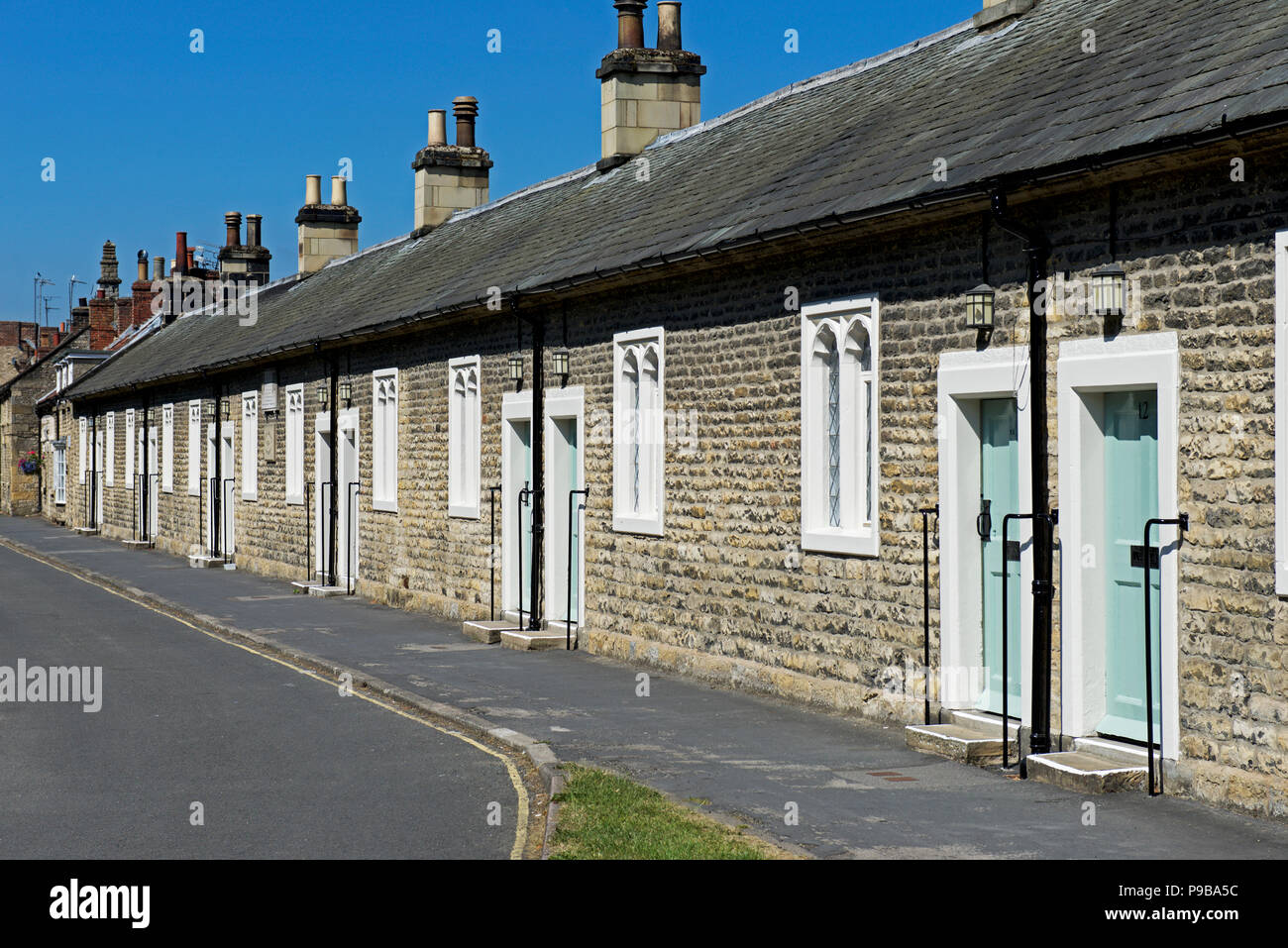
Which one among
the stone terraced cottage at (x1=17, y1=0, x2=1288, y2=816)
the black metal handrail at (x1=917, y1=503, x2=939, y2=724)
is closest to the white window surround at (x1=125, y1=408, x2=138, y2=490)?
the stone terraced cottage at (x1=17, y1=0, x2=1288, y2=816)

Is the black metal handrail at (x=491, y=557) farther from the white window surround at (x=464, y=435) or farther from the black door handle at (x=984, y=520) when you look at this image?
the black door handle at (x=984, y=520)

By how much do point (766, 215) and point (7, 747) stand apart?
719 cm

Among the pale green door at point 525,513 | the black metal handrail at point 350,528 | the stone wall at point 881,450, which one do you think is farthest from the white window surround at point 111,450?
the pale green door at point 525,513

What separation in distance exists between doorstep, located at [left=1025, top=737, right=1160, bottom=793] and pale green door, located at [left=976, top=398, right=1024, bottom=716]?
1.18 metres

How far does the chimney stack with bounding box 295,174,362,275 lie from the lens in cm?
3778

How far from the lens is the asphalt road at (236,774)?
26.4 feet

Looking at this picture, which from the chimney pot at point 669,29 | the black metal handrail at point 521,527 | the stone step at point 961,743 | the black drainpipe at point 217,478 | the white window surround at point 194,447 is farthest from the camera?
Result: the white window surround at point 194,447

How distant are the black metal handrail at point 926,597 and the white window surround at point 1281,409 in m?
3.11

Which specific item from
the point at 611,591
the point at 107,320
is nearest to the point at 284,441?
the point at 611,591

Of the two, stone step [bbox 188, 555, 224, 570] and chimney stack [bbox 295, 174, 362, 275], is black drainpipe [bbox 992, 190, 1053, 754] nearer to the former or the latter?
stone step [bbox 188, 555, 224, 570]

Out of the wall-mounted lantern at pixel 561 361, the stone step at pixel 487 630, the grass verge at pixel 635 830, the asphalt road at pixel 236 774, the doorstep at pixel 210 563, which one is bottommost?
the asphalt road at pixel 236 774

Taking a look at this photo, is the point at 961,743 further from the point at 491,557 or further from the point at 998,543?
the point at 491,557

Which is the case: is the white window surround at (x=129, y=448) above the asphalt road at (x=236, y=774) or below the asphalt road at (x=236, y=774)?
above
